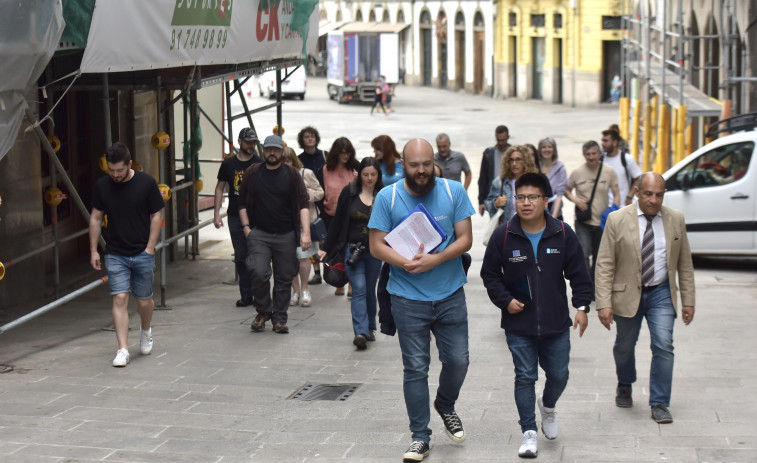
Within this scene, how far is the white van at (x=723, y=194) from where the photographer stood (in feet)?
43.1

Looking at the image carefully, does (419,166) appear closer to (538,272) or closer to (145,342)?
(538,272)

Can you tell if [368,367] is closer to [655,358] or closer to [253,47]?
[655,358]

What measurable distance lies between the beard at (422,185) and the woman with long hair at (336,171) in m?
4.76

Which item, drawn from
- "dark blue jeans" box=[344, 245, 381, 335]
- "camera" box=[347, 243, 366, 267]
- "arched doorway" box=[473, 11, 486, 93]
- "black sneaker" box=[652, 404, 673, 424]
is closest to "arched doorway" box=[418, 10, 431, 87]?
"arched doorway" box=[473, 11, 486, 93]

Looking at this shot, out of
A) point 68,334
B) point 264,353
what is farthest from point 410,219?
point 68,334

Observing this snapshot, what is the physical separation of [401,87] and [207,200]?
142 ft

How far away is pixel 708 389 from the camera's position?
7957 mm

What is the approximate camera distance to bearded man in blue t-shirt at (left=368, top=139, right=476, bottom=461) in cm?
627

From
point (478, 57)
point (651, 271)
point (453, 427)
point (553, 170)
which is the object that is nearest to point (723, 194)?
point (553, 170)

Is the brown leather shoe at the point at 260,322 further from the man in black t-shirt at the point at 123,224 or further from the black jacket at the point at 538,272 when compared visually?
the black jacket at the point at 538,272

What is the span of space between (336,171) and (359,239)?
203 cm

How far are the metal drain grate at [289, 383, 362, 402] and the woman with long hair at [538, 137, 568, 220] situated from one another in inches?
136

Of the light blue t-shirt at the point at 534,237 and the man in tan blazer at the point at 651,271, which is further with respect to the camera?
the man in tan blazer at the point at 651,271

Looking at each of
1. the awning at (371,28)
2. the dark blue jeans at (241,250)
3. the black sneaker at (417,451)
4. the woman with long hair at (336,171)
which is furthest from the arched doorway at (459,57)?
the black sneaker at (417,451)
